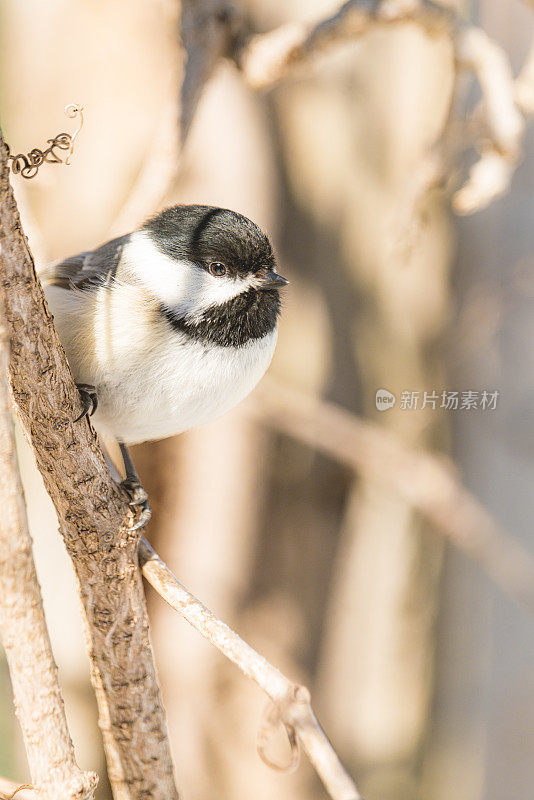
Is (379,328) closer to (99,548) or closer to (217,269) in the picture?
(217,269)

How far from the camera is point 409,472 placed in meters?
1.25

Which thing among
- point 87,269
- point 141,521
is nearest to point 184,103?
point 87,269

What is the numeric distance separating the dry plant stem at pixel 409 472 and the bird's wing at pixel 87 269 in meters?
0.45

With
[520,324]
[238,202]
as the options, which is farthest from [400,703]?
[238,202]

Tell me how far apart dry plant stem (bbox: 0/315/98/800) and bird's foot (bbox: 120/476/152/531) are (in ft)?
0.50

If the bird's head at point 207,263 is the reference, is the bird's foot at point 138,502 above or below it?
below

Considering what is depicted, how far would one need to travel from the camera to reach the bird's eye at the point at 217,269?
0.69 m

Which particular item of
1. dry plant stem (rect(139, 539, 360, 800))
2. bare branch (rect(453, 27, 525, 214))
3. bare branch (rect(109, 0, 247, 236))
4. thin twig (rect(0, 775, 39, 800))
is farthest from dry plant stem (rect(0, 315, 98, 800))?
bare branch (rect(453, 27, 525, 214))

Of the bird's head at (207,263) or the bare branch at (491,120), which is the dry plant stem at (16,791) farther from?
the bare branch at (491,120)

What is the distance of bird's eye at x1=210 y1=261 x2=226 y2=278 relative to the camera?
688 mm

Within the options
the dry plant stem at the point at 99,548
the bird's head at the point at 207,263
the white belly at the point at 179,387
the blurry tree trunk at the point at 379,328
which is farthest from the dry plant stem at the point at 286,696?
the blurry tree trunk at the point at 379,328

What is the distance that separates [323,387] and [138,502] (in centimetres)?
62

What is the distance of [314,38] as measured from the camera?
0.92 m

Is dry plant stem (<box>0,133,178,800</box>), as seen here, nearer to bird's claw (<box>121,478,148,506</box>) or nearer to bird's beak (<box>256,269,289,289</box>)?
bird's claw (<box>121,478,148,506</box>)
